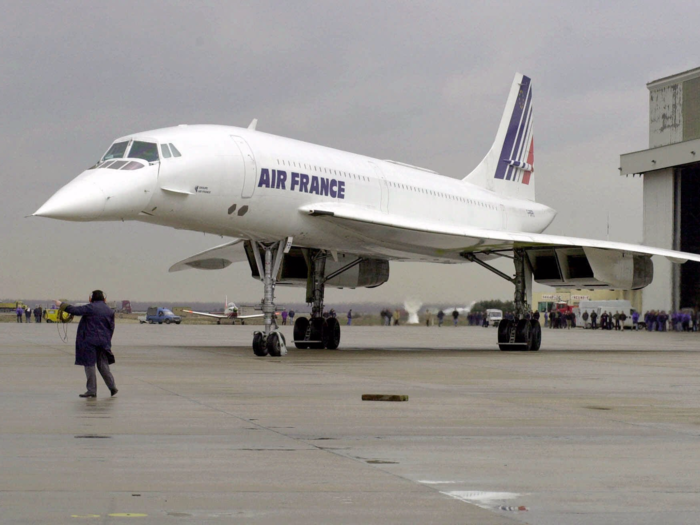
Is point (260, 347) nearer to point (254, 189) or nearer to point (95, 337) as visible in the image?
point (254, 189)

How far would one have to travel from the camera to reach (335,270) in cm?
2256

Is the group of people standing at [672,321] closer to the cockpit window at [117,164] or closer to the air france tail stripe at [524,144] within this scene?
the air france tail stripe at [524,144]

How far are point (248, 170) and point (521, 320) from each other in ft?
25.8

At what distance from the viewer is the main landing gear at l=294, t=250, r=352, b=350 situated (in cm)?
2094

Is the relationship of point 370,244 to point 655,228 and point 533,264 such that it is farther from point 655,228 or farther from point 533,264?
point 655,228

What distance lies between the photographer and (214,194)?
16312 millimetres

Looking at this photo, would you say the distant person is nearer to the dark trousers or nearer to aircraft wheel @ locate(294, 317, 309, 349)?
aircraft wheel @ locate(294, 317, 309, 349)

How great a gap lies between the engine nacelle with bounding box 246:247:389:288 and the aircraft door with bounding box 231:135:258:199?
15.4 ft

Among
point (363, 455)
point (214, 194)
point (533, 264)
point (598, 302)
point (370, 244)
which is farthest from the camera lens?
point (598, 302)

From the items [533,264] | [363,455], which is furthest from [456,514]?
[533,264]

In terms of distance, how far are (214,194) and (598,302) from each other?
37268mm

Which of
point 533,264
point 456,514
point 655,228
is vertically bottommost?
point 456,514

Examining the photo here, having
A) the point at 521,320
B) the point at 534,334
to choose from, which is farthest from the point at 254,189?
the point at 534,334

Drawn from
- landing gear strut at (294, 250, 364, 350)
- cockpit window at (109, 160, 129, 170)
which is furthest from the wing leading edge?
cockpit window at (109, 160, 129, 170)
